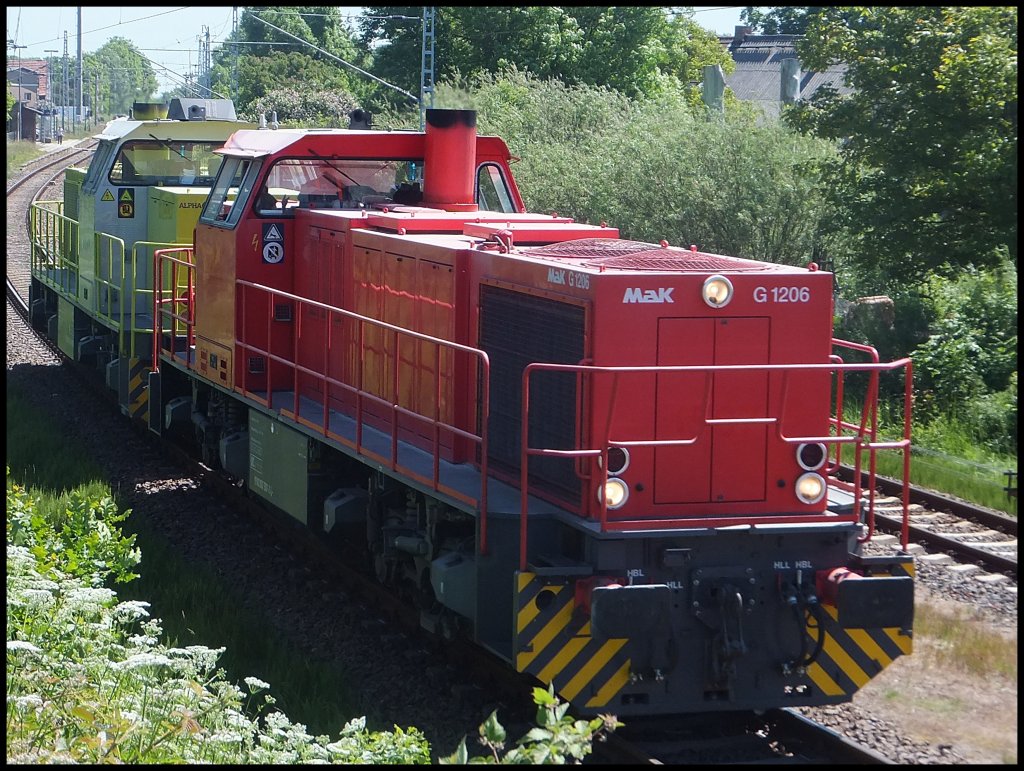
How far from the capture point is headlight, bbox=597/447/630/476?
6674mm

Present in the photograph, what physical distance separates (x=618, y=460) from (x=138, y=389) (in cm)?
814

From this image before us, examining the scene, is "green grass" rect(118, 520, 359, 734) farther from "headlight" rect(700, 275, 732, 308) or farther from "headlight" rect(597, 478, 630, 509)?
"headlight" rect(700, 275, 732, 308)

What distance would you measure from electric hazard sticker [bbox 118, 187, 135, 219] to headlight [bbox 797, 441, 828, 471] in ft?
34.2

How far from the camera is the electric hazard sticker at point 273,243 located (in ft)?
34.3

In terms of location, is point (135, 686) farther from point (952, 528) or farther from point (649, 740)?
point (952, 528)

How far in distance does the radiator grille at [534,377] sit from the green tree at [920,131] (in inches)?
251

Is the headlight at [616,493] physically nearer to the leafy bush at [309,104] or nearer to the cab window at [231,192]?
the cab window at [231,192]

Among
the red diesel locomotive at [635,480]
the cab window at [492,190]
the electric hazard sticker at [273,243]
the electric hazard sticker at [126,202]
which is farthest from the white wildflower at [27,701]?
the electric hazard sticker at [126,202]

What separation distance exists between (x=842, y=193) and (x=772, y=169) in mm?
3213

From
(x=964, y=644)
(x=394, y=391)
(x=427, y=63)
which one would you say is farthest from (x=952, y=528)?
(x=427, y=63)

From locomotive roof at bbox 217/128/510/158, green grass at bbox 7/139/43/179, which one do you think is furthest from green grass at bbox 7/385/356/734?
green grass at bbox 7/139/43/179

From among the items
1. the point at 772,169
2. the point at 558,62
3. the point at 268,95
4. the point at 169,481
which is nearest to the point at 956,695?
the point at 169,481

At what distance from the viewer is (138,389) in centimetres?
1349

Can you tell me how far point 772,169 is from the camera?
1772 cm
